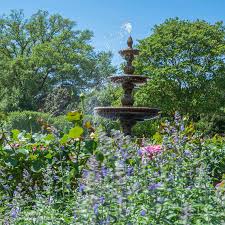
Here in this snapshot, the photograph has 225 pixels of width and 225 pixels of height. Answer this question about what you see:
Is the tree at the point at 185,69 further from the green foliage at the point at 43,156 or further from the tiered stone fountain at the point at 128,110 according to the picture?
the green foliage at the point at 43,156

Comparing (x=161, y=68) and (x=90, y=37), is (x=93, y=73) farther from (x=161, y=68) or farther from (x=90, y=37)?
(x=161, y=68)

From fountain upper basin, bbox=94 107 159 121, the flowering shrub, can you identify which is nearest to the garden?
the flowering shrub

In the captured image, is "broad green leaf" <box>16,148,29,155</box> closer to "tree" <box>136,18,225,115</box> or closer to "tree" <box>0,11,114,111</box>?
"tree" <box>136,18,225,115</box>

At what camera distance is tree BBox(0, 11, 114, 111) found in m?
44.2

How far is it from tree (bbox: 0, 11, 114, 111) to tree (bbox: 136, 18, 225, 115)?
14.5 meters

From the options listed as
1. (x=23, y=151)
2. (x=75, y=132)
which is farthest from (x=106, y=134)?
(x=23, y=151)

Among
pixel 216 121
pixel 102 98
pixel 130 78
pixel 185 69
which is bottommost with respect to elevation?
pixel 216 121

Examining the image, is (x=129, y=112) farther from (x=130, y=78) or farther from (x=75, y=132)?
(x=75, y=132)

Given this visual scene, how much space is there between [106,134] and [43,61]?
39467 millimetres

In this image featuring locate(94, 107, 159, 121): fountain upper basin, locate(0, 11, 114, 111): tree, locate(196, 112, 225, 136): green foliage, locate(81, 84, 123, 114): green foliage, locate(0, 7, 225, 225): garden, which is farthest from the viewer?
locate(0, 11, 114, 111): tree

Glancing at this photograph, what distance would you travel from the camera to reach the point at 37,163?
5824 millimetres

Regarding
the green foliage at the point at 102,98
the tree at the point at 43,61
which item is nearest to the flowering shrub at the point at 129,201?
the green foliage at the point at 102,98

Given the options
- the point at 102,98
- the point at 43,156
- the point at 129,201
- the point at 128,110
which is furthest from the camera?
the point at 102,98

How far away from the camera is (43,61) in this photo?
45094 millimetres
